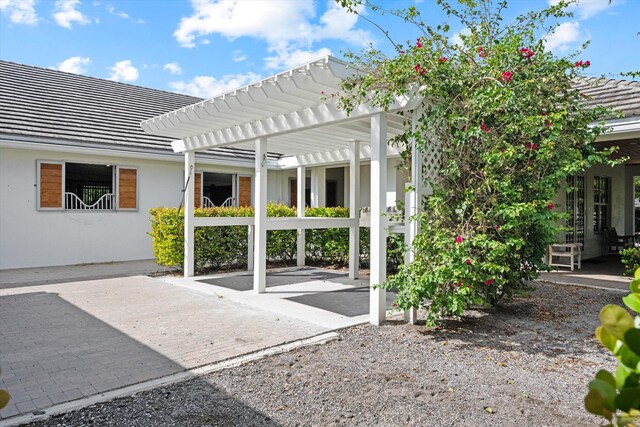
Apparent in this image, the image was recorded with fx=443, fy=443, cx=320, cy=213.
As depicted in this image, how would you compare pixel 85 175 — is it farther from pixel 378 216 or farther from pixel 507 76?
pixel 507 76

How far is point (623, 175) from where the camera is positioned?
14391 millimetres

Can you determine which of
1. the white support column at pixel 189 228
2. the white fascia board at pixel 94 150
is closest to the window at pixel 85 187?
the white fascia board at pixel 94 150

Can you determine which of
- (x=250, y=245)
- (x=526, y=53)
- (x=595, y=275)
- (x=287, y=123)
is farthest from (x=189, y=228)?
(x=595, y=275)

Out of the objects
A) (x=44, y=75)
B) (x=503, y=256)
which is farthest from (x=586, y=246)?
(x=44, y=75)

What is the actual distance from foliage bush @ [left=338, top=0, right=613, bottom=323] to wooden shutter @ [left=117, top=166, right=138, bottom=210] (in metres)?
8.77

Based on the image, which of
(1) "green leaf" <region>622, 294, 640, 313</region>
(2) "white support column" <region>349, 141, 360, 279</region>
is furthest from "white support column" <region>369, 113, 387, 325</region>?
(1) "green leaf" <region>622, 294, 640, 313</region>

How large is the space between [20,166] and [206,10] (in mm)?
6264

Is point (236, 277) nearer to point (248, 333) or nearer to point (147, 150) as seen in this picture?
point (248, 333)

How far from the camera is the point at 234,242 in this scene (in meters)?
10.7

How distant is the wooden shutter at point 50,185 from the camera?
429 inches

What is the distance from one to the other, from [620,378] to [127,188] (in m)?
13.1

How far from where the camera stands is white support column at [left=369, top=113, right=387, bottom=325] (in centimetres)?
562

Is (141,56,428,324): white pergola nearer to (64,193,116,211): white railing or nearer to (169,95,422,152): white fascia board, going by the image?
(169,95,422,152): white fascia board

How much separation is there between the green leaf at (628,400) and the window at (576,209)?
12657mm
